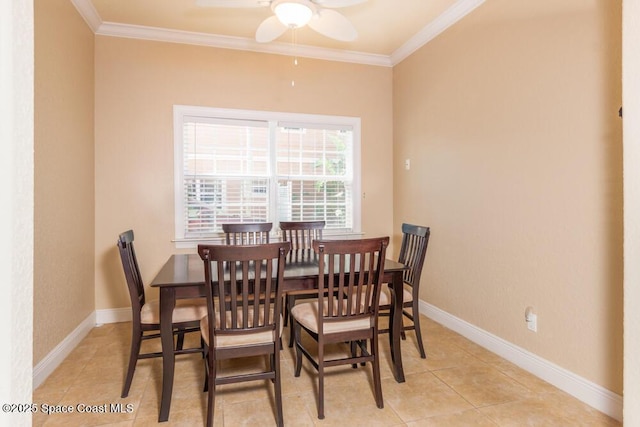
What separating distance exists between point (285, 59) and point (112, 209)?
7.76 feet

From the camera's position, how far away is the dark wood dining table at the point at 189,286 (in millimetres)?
1925

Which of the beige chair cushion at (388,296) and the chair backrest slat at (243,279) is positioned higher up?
the chair backrest slat at (243,279)

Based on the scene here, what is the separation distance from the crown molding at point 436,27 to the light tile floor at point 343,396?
9.27ft

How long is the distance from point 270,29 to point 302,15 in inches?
15.7

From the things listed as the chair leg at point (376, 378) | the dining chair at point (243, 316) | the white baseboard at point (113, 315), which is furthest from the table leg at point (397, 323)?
the white baseboard at point (113, 315)

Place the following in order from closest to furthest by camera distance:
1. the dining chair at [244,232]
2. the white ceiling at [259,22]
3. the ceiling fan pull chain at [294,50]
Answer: the white ceiling at [259,22]
the dining chair at [244,232]
the ceiling fan pull chain at [294,50]

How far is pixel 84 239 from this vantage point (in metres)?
3.10

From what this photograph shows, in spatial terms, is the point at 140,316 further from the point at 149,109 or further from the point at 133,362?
the point at 149,109

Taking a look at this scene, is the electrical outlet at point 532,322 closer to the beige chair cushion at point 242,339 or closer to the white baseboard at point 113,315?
the beige chair cushion at point 242,339

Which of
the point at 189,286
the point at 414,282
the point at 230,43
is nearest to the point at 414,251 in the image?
the point at 414,282

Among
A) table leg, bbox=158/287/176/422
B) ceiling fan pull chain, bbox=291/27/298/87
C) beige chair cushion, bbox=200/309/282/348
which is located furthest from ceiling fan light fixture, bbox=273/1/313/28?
beige chair cushion, bbox=200/309/282/348

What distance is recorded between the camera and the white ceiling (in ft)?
9.87

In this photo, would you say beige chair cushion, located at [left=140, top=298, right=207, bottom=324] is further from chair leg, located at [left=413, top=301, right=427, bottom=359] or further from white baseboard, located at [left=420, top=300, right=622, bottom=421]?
white baseboard, located at [left=420, top=300, right=622, bottom=421]

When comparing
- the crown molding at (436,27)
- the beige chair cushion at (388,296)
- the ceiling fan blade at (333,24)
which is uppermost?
the crown molding at (436,27)
